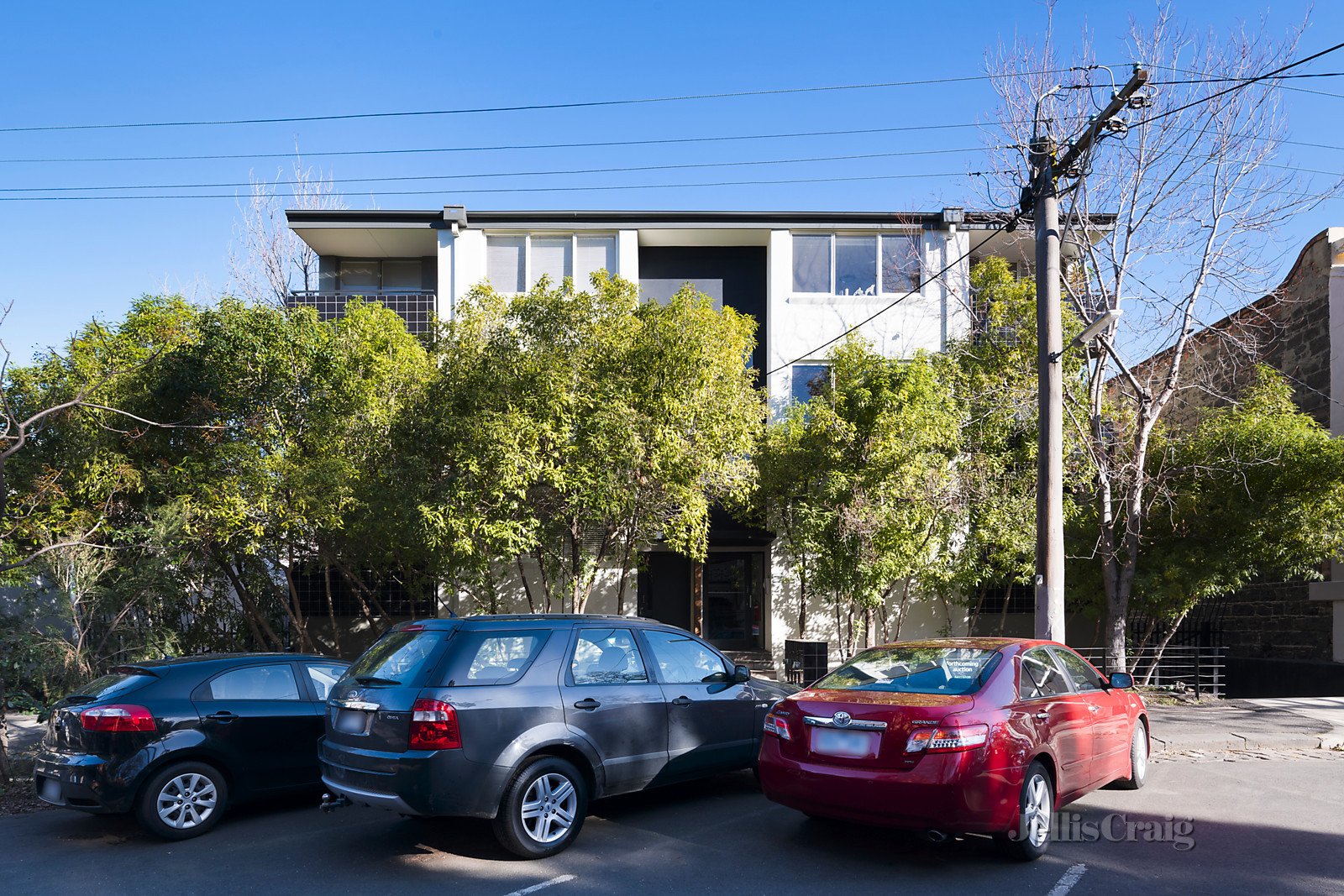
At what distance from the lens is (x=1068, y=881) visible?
599 centimetres

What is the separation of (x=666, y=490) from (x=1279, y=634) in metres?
13.4

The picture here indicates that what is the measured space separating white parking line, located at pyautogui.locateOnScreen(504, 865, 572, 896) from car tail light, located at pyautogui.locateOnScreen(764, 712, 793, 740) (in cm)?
168

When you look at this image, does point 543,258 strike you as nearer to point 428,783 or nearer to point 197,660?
point 197,660

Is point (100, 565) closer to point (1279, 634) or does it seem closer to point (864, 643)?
point (864, 643)

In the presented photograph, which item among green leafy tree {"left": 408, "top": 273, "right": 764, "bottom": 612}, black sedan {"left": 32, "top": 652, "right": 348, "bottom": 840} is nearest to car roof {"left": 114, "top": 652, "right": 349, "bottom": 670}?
black sedan {"left": 32, "top": 652, "right": 348, "bottom": 840}

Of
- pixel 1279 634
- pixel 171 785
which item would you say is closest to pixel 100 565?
pixel 171 785

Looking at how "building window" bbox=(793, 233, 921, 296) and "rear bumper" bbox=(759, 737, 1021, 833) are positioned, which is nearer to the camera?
"rear bumper" bbox=(759, 737, 1021, 833)

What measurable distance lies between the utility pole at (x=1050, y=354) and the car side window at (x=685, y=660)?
15.4ft

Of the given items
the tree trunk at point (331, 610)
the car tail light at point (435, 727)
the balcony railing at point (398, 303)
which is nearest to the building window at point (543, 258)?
the balcony railing at point (398, 303)

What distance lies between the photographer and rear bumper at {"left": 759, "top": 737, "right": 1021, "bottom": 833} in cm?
590

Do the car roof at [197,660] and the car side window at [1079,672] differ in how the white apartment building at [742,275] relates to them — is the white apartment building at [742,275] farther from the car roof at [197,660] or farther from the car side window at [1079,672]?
the car side window at [1079,672]

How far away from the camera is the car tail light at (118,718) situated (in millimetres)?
7219

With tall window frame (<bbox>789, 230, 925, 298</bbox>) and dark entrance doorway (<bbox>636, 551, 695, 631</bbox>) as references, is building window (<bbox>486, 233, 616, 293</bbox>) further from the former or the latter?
dark entrance doorway (<bbox>636, 551, 695, 631</bbox>)

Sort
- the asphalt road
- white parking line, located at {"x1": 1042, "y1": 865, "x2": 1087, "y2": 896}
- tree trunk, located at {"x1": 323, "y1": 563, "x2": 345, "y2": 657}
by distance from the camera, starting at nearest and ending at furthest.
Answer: white parking line, located at {"x1": 1042, "y1": 865, "x2": 1087, "y2": 896} < the asphalt road < tree trunk, located at {"x1": 323, "y1": 563, "x2": 345, "y2": 657}
